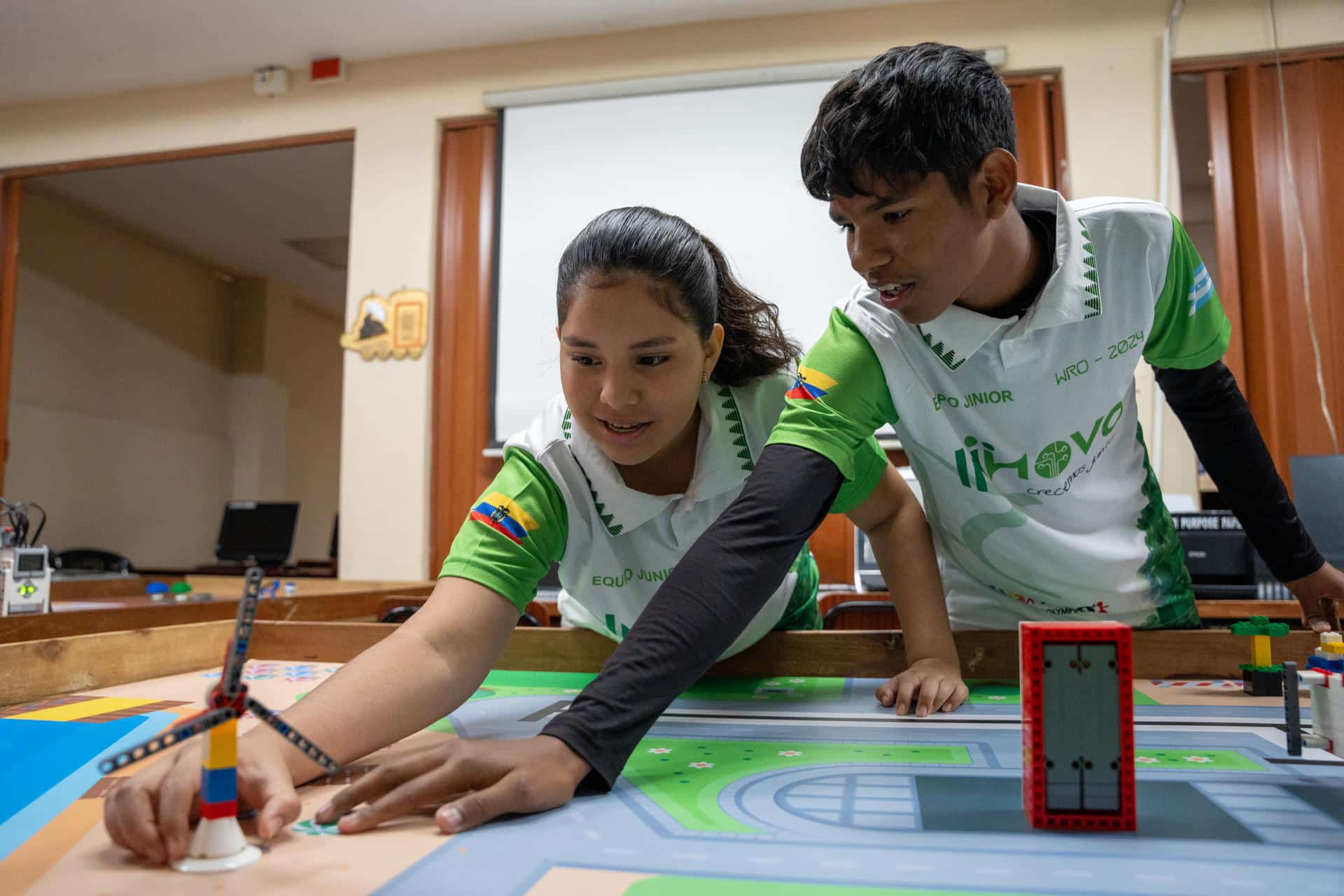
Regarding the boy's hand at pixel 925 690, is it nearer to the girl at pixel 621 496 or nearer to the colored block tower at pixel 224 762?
the girl at pixel 621 496

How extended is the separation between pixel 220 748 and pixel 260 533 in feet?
12.6

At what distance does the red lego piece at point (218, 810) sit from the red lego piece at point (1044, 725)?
0.50 metres

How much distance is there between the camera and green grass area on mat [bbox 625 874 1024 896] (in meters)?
0.49

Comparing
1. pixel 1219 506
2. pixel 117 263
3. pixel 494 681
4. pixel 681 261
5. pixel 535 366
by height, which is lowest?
pixel 494 681

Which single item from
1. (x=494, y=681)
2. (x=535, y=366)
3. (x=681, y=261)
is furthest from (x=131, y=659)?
(x=535, y=366)

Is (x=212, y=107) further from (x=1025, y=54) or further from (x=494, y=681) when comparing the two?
(x=494, y=681)

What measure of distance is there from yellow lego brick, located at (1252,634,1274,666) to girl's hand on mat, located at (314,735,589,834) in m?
0.82

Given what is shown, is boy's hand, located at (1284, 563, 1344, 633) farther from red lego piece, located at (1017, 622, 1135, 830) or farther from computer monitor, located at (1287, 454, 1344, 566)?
computer monitor, located at (1287, 454, 1344, 566)

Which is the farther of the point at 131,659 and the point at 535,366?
the point at 535,366

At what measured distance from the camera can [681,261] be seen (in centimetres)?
105

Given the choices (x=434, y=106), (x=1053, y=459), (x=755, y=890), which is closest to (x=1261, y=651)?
(x=1053, y=459)

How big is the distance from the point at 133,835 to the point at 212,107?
4396mm

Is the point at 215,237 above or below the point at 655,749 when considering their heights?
above

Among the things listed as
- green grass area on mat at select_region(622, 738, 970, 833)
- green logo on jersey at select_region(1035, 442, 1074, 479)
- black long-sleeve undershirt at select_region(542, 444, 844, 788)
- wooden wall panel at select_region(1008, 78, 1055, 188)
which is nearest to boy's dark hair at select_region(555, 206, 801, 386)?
black long-sleeve undershirt at select_region(542, 444, 844, 788)
